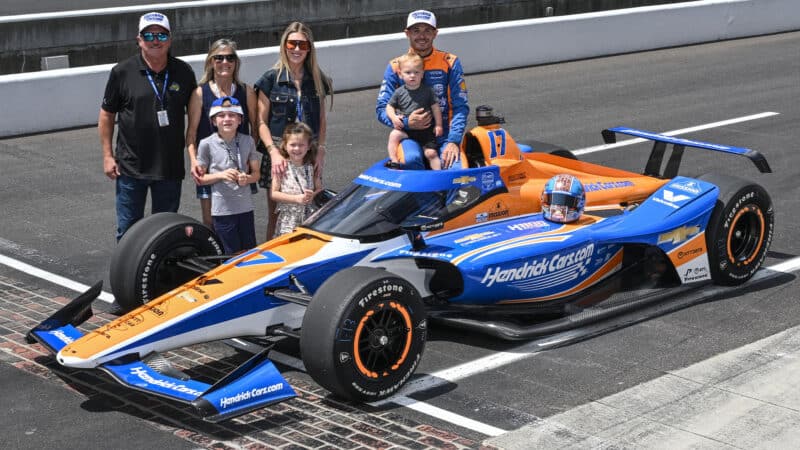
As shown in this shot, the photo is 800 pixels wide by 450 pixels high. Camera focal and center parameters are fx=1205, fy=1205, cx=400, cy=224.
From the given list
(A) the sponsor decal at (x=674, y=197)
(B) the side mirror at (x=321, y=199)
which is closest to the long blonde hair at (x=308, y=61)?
(B) the side mirror at (x=321, y=199)

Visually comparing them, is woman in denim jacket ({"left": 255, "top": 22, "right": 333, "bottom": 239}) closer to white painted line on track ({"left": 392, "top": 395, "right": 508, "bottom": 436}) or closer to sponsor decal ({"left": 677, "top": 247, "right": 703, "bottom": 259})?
white painted line on track ({"left": 392, "top": 395, "right": 508, "bottom": 436})

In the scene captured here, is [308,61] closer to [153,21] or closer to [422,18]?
[422,18]

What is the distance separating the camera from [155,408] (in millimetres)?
7434

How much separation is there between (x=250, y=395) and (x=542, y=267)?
2.70 metres

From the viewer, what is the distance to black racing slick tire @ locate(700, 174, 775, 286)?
963 cm

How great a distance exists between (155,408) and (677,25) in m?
18.1

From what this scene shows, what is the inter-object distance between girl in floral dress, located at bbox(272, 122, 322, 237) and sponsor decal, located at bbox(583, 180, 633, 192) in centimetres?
223

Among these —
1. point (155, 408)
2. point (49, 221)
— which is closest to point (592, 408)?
point (155, 408)

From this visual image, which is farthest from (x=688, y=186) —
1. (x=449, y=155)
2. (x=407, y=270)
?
(x=407, y=270)

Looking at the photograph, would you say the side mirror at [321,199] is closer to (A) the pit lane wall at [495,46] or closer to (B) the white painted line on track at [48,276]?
(B) the white painted line on track at [48,276]

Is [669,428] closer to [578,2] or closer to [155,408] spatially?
[155,408]

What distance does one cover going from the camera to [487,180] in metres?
9.06

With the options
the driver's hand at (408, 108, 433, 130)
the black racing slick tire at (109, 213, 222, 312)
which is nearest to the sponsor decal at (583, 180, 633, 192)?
the driver's hand at (408, 108, 433, 130)

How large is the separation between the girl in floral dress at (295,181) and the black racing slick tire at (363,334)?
1794 mm
